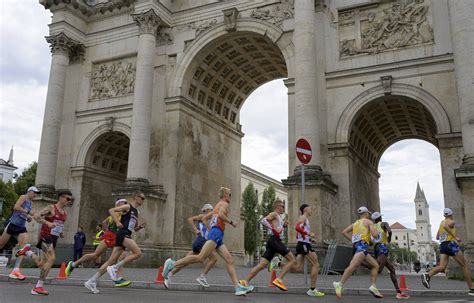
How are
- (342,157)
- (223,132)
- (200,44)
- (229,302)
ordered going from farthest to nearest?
1. (223,132)
2. (200,44)
3. (342,157)
4. (229,302)

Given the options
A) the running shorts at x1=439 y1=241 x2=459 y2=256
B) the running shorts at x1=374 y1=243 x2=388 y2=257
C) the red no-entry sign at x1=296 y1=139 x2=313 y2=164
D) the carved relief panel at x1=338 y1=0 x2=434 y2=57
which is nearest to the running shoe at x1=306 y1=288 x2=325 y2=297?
the running shorts at x1=374 y1=243 x2=388 y2=257

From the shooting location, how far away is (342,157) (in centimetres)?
2047

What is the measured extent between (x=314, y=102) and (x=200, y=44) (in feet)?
27.0

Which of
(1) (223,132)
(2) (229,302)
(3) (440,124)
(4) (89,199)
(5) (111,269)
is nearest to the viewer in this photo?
(2) (229,302)

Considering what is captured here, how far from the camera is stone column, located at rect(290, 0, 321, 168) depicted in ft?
65.0

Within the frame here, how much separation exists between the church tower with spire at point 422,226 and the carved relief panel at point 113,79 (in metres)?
149

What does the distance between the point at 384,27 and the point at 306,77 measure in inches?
178

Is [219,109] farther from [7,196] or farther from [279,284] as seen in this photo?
[7,196]

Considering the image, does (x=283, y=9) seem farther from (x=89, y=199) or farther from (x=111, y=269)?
(x=111, y=269)

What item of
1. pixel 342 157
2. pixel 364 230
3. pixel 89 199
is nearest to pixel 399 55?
pixel 342 157

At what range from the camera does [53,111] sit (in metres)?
26.7

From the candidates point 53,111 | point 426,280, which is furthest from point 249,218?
point 426,280

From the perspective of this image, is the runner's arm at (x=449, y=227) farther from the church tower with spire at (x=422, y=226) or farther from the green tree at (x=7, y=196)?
the church tower with spire at (x=422, y=226)

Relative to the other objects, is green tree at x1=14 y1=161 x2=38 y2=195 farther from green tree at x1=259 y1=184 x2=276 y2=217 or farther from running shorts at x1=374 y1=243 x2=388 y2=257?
running shorts at x1=374 y1=243 x2=388 y2=257
